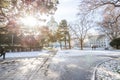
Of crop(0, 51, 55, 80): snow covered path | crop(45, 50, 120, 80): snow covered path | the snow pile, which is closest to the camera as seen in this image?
crop(0, 51, 55, 80): snow covered path

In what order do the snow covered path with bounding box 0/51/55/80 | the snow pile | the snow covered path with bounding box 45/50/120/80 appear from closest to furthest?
1. the snow covered path with bounding box 0/51/55/80
2. the snow pile
3. the snow covered path with bounding box 45/50/120/80

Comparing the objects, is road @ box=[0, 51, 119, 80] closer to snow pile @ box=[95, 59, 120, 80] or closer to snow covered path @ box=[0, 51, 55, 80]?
snow covered path @ box=[0, 51, 55, 80]

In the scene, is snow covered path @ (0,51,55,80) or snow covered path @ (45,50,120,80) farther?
snow covered path @ (45,50,120,80)

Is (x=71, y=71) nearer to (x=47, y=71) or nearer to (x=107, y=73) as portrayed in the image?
(x=47, y=71)

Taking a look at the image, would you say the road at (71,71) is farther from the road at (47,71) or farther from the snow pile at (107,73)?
the snow pile at (107,73)

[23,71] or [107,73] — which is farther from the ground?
[23,71]

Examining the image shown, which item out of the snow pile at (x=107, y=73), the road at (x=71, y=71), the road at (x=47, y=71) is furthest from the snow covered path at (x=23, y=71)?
the snow pile at (x=107, y=73)

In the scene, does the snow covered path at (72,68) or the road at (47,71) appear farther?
the snow covered path at (72,68)

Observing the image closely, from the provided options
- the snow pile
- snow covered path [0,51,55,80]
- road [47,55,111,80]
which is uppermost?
snow covered path [0,51,55,80]

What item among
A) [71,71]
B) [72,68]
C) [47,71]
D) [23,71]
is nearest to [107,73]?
[71,71]

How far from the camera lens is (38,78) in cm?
984

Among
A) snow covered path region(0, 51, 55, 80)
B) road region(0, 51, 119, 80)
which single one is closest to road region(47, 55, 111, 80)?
road region(0, 51, 119, 80)

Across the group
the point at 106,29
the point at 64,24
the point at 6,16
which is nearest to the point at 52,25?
the point at 64,24

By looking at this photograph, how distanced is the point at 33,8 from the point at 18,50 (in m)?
24.2
